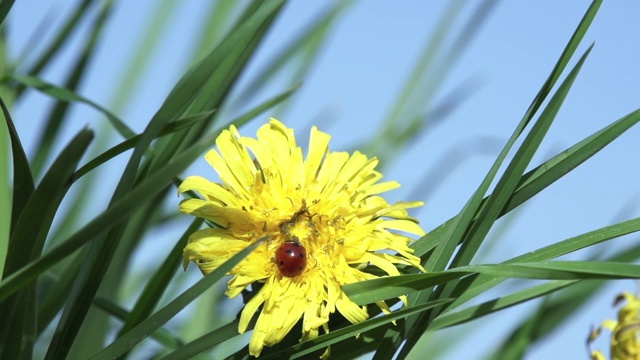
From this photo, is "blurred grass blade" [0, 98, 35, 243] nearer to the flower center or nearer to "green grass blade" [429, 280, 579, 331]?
the flower center

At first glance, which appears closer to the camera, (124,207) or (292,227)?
(124,207)

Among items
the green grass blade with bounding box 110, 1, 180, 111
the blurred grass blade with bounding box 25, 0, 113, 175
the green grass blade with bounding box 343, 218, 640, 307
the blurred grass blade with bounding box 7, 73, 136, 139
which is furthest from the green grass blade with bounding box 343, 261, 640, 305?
the green grass blade with bounding box 110, 1, 180, 111

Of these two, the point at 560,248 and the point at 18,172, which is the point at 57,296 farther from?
the point at 560,248

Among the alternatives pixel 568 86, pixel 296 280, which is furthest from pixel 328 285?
pixel 568 86

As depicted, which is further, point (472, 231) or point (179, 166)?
point (472, 231)

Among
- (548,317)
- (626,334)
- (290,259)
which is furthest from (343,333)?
(548,317)

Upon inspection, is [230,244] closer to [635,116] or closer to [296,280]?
[296,280]
